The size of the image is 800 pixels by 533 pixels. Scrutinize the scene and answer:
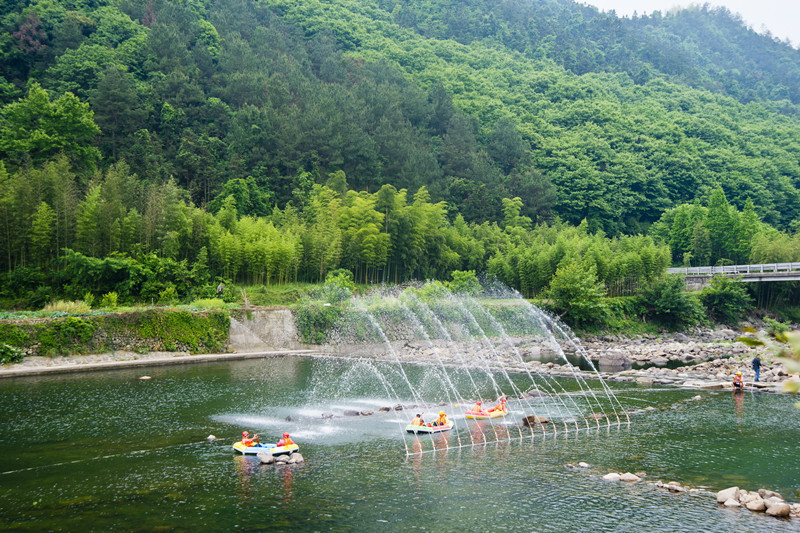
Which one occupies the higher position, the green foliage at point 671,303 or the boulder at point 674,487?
the green foliage at point 671,303

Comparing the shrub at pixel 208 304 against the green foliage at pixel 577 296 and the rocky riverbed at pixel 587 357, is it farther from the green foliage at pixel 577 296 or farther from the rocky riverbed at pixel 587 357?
the green foliage at pixel 577 296

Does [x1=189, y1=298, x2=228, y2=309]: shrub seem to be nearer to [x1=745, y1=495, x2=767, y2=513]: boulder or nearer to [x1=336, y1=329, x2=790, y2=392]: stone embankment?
[x1=336, y1=329, x2=790, y2=392]: stone embankment

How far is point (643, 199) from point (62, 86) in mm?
87718

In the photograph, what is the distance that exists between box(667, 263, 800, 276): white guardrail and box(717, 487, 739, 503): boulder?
177 ft

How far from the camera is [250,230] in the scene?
53.8 meters

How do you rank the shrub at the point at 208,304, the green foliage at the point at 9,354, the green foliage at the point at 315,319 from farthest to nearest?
1. the green foliage at the point at 315,319
2. the shrub at the point at 208,304
3. the green foliage at the point at 9,354

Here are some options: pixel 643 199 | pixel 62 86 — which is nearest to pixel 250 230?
pixel 62 86

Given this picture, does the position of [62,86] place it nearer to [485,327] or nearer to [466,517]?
[485,327]

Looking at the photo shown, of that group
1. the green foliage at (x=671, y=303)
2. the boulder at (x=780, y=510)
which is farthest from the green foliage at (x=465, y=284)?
the boulder at (x=780, y=510)

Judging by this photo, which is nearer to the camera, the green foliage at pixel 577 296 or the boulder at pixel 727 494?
the boulder at pixel 727 494

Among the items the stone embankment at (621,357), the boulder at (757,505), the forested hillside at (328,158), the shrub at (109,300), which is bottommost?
the stone embankment at (621,357)

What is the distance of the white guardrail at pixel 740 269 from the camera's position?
62.4 m

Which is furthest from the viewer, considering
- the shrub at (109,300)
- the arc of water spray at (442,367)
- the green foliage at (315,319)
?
the green foliage at (315,319)

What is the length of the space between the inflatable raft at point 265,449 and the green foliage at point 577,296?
132 ft
